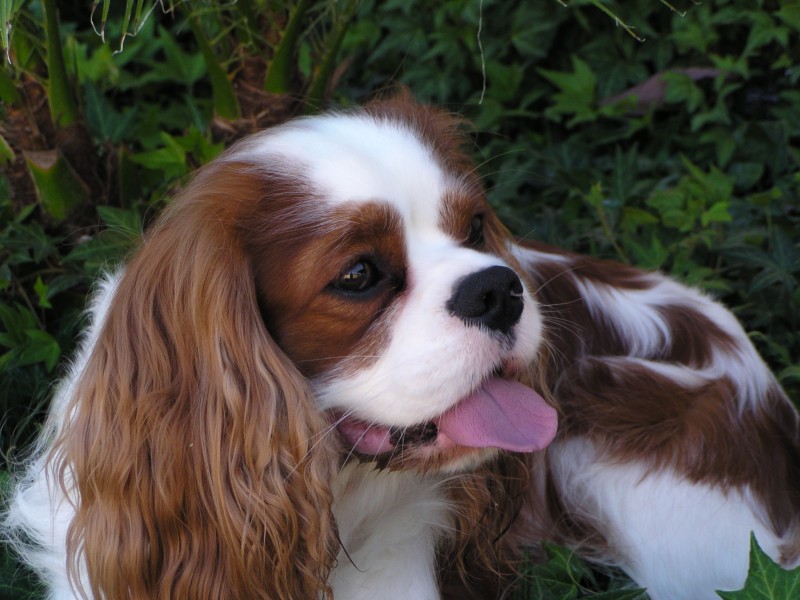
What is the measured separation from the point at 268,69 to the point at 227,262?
1.49 meters

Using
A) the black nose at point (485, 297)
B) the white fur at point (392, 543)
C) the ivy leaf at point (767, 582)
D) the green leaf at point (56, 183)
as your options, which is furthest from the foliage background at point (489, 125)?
the black nose at point (485, 297)

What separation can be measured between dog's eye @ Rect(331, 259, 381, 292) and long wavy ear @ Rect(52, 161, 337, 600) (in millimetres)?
171

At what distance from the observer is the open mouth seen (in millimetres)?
2012

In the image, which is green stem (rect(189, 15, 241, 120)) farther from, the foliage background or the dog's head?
the dog's head

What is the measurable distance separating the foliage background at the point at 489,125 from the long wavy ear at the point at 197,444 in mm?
694

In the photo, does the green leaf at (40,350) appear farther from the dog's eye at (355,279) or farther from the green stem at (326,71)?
the dog's eye at (355,279)

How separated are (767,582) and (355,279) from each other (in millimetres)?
944

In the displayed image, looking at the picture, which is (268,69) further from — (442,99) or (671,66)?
(671,66)

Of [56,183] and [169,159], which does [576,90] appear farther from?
[56,183]

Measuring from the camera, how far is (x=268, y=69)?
335 centimetres

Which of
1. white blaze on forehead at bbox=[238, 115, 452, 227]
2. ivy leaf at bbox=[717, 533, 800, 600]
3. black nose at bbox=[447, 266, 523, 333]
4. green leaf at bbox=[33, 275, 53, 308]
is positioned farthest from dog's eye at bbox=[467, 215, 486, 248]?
green leaf at bbox=[33, 275, 53, 308]

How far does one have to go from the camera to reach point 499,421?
2033 mm

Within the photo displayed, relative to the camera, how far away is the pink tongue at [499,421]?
2.01 metres

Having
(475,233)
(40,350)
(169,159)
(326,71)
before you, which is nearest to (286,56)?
(326,71)
